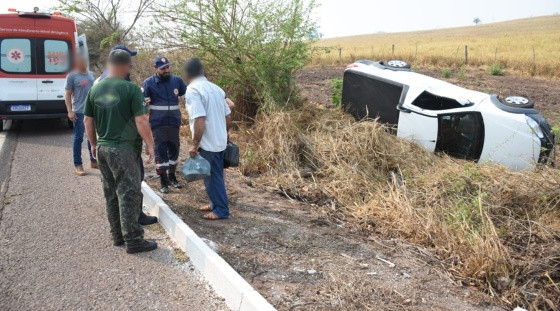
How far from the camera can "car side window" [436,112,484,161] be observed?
307 inches

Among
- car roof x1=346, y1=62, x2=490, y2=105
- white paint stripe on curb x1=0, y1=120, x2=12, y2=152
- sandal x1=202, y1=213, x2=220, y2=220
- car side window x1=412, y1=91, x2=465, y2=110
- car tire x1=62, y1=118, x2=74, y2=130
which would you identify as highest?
car roof x1=346, y1=62, x2=490, y2=105

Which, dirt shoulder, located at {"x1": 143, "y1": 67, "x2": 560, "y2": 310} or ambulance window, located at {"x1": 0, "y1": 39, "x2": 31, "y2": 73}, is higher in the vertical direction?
ambulance window, located at {"x1": 0, "y1": 39, "x2": 31, "y2": 73}

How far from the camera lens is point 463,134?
7977 mm

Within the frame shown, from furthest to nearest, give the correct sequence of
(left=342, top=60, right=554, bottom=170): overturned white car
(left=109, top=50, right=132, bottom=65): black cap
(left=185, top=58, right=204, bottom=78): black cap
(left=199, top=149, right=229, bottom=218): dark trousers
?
(left=342, top=60, right=554, bottom=170): overturned white car, (left=199, top=149, right=229, bottom=218): dark trousers, (left=185, top=58, right=204, bottom=78): black cap, (left=109, top=50, right=132, bottom=65): black cap

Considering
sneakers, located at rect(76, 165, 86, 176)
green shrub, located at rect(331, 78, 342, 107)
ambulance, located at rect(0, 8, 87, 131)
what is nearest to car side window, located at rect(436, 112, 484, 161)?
green shrub, located at rect(331, 78, 342, 107)

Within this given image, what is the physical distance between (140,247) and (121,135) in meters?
1.08

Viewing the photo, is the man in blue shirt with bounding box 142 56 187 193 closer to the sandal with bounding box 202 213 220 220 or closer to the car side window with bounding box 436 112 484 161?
the sandal with bounding box 202 213 220 220

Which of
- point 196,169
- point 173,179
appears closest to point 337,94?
point 173,179

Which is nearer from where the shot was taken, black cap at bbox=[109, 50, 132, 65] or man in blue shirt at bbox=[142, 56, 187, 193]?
black cap at bbox=[109, 50, 132, 65]

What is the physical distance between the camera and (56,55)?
10.4m

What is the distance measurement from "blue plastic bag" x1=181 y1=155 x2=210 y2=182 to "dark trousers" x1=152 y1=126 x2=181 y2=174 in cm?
123

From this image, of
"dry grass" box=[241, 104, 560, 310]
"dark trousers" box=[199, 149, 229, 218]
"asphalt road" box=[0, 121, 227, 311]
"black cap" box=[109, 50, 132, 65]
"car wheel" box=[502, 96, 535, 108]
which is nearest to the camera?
"asphalt road" box=[0, 121, 227, 311]

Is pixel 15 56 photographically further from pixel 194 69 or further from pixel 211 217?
pixel 211 217

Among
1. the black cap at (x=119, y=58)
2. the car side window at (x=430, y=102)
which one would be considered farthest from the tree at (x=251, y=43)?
the black cap at (x=119, y=58)
